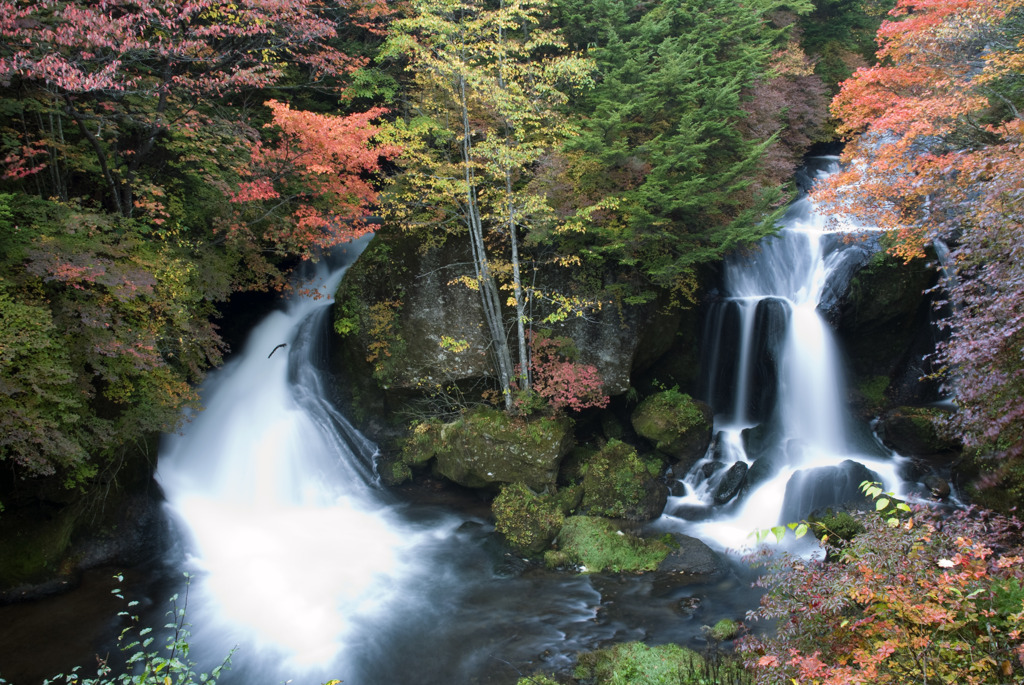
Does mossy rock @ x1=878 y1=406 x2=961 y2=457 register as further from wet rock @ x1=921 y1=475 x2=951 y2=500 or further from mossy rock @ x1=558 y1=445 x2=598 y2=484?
mossy rock @ x1=558 y1=445 x2=598 y2=484

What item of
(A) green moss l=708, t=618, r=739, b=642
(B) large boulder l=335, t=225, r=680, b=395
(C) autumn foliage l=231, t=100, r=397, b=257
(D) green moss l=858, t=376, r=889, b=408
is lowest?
(A) green moss l=708, t=618, r=739, b=642

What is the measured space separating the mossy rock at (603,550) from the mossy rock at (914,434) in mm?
5171

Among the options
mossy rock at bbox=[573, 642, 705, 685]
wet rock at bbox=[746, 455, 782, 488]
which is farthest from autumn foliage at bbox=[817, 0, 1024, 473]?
mossy rock at bbox=[573, 642, 705, 685]

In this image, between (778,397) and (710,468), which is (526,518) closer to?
(710,468)

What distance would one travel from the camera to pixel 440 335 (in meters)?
10.9

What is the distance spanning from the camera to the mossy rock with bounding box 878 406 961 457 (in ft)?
32.5

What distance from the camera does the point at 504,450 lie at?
9812 mm

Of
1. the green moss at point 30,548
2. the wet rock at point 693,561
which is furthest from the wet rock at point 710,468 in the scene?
the green moss at point 30,548

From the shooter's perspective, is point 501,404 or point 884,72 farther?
point 501,404

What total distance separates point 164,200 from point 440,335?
5.27 m

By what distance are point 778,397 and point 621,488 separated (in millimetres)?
4163

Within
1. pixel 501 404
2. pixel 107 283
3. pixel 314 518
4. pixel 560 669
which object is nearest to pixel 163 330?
pixel 107 283

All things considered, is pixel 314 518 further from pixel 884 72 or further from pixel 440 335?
pixel 884 72

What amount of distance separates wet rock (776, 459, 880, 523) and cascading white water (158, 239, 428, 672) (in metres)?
6.53
